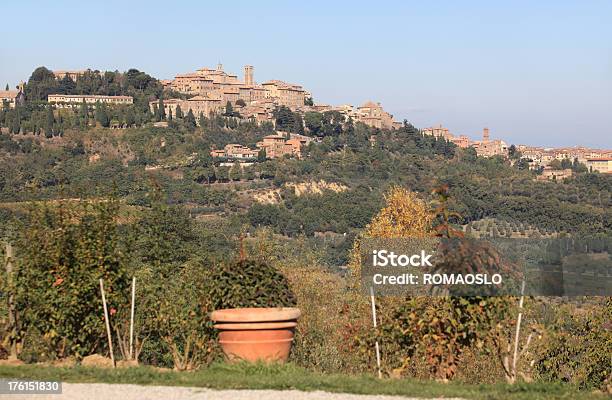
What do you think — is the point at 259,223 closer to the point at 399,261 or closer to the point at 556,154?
the point at 399,261

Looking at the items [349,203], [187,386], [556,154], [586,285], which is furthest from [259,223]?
[556,154]

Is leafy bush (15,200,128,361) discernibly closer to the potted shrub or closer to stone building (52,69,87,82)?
the potted shrub

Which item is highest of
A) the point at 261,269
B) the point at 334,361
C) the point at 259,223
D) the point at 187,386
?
the point at 261,269

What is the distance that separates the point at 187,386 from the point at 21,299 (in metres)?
2.13

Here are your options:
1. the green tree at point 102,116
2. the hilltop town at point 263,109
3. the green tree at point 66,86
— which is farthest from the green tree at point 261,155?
the green tree at point 66,86

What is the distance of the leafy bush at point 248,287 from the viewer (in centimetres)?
702

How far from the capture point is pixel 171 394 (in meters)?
5.69

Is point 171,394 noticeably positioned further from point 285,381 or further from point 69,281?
point 69,281

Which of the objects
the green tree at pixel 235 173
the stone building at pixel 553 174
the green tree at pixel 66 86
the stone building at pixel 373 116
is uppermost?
the green tree at pixel 66 86

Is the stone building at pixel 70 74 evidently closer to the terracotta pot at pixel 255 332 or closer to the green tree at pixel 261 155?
the green tree at pixel 261 155

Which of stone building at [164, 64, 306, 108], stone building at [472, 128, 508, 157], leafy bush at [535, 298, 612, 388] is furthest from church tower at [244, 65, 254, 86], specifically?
leafy bush at [535, 298, 612, 388]

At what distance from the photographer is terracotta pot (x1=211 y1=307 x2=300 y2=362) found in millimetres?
6621

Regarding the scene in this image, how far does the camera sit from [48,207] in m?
7.95

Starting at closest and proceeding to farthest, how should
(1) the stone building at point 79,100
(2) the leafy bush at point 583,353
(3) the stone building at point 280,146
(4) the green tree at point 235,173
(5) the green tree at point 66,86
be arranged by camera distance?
(2) the leafy bush at point 583,353 → (4) the green tree at point 235,173 → (3) the stone building at point 280,146 → (1) the stone building at point 79,100 → (5) the green tree at point 66,86
